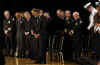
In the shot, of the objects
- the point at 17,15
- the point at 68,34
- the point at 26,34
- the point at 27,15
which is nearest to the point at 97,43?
the point at 68,34

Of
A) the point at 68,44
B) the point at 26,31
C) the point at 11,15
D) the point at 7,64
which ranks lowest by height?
the point at 7,64

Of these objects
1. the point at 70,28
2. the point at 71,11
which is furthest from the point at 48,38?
the point at 71,11

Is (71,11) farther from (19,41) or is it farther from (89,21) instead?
(19,41)

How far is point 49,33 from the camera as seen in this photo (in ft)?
16.0

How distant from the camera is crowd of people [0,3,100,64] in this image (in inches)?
186

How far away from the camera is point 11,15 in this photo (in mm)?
5391

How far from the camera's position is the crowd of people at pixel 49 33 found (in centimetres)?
472

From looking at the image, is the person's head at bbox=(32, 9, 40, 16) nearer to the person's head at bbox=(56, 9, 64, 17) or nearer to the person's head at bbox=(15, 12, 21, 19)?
the person's head at bbox=(15, 12, 21, 19)

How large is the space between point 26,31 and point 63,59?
1.19 metres

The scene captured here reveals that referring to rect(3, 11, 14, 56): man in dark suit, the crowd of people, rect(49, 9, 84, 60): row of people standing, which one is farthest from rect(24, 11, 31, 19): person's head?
rect(49, 9, 84, 60): row of people standing

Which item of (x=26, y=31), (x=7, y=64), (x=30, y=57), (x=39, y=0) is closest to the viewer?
(x=7, y=64)

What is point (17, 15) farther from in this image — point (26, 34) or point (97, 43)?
point (97, 43)

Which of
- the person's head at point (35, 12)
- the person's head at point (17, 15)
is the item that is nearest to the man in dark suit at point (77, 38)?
the person's head at point (35, 12)

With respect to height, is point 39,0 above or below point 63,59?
above
